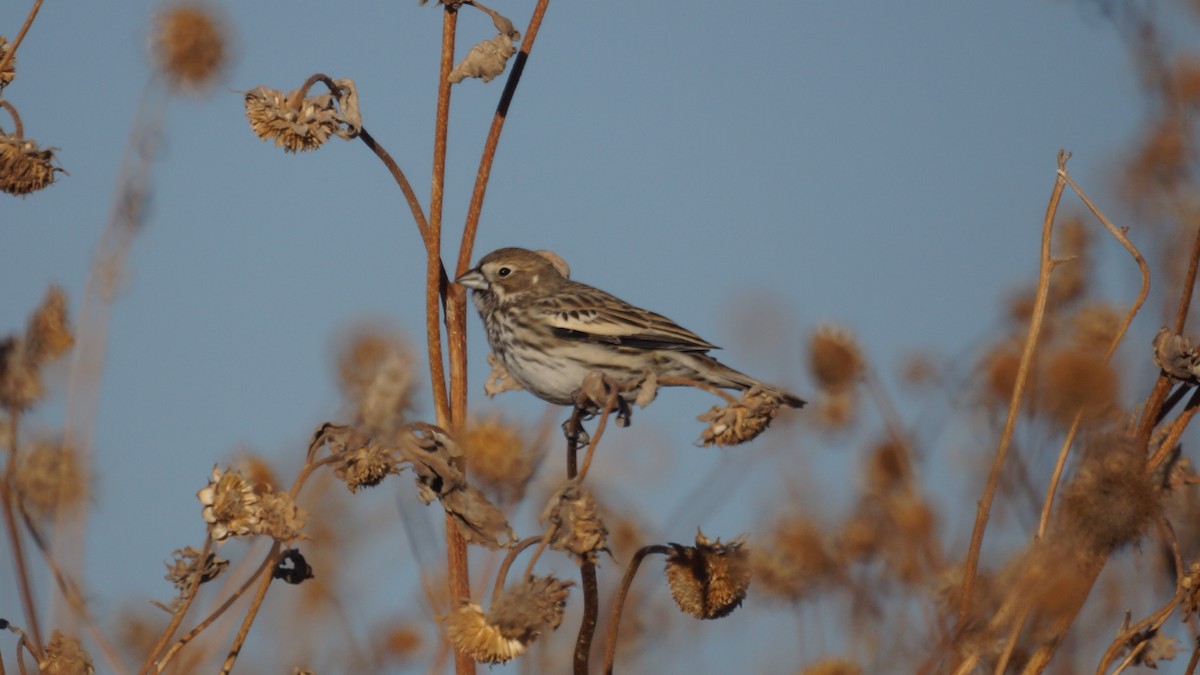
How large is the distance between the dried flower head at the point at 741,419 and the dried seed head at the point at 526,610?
73 cm

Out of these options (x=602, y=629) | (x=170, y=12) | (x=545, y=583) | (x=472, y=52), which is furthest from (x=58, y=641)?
(x=170, y=12)

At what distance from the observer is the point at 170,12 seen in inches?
258

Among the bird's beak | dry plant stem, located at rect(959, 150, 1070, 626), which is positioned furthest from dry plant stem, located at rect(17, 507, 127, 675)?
the bird's beak

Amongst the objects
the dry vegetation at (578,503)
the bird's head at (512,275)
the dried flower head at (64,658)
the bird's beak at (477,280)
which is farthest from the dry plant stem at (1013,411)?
the bird's head at (512,275)

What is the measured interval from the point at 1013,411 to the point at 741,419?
775 mm

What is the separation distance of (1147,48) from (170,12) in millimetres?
4346

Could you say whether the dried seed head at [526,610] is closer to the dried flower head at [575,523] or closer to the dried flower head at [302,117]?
the dried flower head at [575,523]

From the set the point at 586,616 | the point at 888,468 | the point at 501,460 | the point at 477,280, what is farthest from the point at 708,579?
the point at 477,280

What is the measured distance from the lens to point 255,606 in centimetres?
273

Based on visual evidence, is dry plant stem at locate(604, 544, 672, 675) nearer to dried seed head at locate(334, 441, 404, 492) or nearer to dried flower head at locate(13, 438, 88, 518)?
dried seed head at locate(334, 441, 404, 492)

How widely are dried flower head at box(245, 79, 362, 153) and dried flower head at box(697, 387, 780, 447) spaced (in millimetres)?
1143

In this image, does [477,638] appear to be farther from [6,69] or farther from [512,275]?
[512,275]

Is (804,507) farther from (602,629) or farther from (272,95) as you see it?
(272,95)

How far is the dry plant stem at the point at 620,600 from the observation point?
272cm
